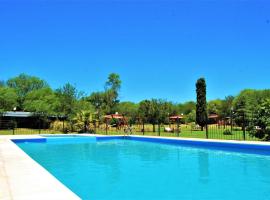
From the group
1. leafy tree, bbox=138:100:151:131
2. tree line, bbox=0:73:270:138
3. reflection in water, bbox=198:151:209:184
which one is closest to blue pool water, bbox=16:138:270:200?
reflection in water, bbox=198:151:209:184

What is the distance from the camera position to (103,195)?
6.44 metres

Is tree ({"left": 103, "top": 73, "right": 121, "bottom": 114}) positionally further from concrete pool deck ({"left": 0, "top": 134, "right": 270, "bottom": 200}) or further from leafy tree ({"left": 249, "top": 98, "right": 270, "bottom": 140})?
concrete pool deck ({"left": 0, "top": 134, "right": 270, "bottom": 200})

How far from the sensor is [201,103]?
3069 centimetres

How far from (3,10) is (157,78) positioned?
28.0 metres

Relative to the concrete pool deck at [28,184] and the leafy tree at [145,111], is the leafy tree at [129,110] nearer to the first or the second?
the leafy tree at [145,111]

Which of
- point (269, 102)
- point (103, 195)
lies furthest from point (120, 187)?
point (269, 102)

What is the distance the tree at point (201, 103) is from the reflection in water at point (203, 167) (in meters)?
17.6

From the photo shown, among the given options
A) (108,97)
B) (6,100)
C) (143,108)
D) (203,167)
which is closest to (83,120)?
(143,108)

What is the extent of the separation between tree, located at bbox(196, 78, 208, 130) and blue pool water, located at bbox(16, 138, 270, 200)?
17958 millimetres

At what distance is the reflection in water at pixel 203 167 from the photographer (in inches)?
322

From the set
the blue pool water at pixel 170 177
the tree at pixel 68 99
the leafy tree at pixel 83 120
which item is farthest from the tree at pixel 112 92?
the blue pool water at pixel 170 177

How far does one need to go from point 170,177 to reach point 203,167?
1992 mm

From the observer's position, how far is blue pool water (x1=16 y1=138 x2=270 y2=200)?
654cm

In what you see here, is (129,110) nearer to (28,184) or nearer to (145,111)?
(145,111)
